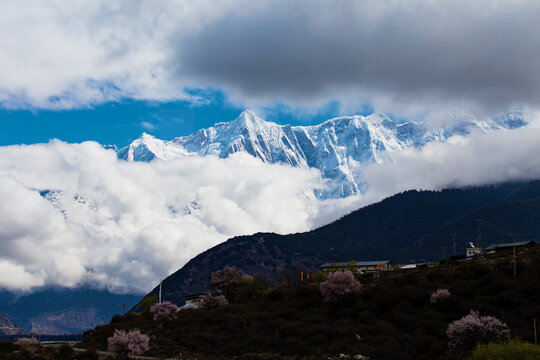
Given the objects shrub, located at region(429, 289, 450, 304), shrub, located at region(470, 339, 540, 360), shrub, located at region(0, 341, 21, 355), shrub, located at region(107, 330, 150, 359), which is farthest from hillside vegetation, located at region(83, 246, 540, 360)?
shrub, located at region(0, 341, 21, 355)

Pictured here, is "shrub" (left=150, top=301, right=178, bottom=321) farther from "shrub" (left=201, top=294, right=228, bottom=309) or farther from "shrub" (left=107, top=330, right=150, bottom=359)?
"shrub" (left=107, top=330, right=150, bottom=359)

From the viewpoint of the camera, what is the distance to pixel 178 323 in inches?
3767

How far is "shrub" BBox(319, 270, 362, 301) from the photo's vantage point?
3703 inches

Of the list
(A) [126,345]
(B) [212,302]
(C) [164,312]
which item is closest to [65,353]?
(A) [126,345]

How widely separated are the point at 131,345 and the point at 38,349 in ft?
47.2

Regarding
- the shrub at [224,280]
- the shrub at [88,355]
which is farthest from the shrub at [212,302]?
the shrub at [88,355]

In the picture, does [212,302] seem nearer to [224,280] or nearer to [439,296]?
[224,280]

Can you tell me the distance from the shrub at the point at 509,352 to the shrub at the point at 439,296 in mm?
28267

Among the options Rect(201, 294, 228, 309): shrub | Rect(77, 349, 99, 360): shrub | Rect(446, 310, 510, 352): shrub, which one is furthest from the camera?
Rect(201, 294, 228, 309): shrub

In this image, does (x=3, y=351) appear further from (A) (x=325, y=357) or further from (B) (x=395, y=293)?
(B) (x=395, y=293)

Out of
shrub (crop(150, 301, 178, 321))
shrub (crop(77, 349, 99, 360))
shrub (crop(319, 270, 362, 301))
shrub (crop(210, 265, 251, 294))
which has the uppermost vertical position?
shrub (crop(210, 265, 251, 294))

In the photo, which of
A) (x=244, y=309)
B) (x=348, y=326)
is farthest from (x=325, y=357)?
(x=244, y=309)

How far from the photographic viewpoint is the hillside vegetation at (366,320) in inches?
2783

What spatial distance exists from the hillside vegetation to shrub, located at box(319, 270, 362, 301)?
1.06m
